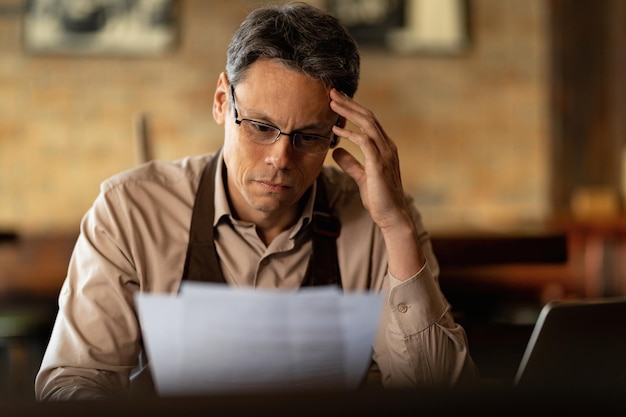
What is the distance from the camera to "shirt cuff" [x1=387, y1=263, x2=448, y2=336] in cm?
152

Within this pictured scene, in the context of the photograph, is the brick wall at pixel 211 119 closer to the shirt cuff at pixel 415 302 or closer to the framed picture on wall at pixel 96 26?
the framed picture on wall at pixel 96 26

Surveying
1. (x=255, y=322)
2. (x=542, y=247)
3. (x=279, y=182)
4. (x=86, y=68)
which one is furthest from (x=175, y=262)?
(x=86, y=68)

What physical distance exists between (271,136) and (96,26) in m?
3.48

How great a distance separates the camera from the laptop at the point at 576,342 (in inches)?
41.9

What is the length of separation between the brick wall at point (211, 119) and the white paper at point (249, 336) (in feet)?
11.7

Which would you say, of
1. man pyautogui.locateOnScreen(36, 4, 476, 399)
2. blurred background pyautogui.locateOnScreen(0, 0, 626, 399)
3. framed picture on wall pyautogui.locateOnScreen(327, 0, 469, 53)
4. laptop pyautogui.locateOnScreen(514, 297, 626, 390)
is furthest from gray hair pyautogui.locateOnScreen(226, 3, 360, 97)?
framed picture on wall pyautogui.locateOnScreen(327, 0, 469, 53)

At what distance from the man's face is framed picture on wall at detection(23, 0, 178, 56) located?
3.32m

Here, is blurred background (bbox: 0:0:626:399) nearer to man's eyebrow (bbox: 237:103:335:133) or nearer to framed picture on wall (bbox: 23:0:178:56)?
framed picture on wall (bbox: 23:0:178:56)

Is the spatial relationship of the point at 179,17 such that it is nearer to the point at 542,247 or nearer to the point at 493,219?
the point at 493,219

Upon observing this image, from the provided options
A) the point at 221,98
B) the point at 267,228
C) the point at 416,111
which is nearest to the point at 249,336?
the point at 267,228

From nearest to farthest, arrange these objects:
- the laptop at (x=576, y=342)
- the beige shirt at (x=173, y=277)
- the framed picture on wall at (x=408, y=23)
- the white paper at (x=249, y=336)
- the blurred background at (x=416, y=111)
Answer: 1. the laptop at (x=576, y=342)
2. the white paper at (x=249, y=336)
3. the beige shirt at (x=173, y=277)
4. the blurred background at (x=416, y=111)
5. the framed picture on wall at (x=408, y=23)

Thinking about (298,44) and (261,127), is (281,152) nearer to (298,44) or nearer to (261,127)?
(261,127)

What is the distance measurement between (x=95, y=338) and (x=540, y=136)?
430 centimetres

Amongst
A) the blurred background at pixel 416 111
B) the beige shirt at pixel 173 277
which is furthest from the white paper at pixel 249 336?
the blurred background at pixel 416 111
